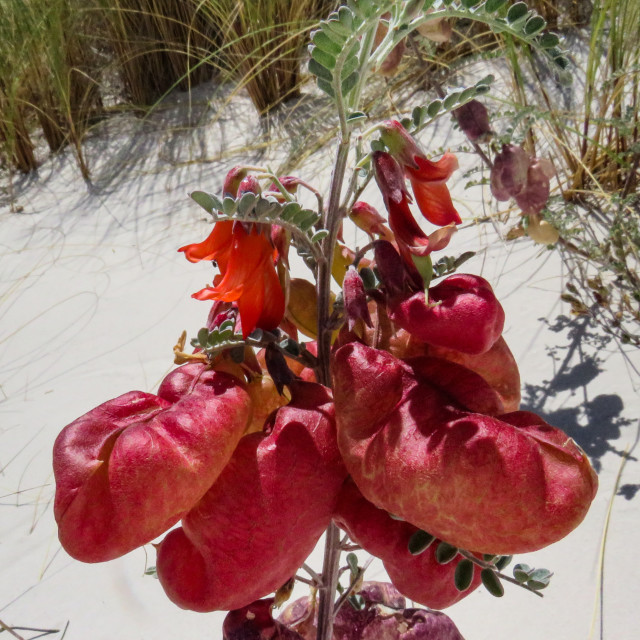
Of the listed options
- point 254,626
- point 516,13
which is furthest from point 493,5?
point 254,626

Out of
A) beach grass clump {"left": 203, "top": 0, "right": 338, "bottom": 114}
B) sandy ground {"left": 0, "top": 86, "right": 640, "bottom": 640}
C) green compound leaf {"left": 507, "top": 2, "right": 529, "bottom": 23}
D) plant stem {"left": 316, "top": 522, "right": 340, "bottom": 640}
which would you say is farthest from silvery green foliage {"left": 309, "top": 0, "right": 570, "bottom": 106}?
beach grass clump {"left": 203, "top": 0, "right": 338, "bottom": 114}

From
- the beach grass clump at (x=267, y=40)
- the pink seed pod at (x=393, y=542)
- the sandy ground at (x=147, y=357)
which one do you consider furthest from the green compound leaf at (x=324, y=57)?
the beach grass clump at (x=267, y=40)

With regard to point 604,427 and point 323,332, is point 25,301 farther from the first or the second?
point 323,332

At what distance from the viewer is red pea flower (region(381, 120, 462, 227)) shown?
35cm

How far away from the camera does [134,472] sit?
Answer: 0.32 meters

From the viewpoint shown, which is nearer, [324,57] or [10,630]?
[324,57]

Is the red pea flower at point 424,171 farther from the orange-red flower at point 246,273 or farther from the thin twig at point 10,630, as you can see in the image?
the thin twig at point 10,630

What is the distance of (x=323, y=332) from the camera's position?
1.40 ft

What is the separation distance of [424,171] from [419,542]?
189 millimetres

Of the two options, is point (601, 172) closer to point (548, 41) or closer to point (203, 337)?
point (548, 41)

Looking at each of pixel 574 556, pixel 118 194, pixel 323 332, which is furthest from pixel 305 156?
pixel 323 332

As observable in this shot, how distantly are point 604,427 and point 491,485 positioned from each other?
0.83 m

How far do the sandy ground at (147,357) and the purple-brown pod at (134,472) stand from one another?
644 millimetres

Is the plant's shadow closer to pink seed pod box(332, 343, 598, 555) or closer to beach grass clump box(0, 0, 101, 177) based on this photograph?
pink seed pod box(332, 343, 598, 555)
